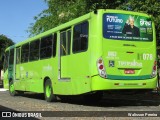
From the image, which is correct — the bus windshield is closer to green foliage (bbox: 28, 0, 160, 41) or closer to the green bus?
the green bus


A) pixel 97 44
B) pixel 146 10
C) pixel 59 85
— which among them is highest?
pixel 146 10

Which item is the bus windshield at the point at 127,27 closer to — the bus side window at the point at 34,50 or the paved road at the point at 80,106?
the paved road at the point at 80,106

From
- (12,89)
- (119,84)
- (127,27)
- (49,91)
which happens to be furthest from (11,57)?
(119,84)

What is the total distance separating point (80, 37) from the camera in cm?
1570

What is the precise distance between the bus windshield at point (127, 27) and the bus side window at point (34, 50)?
19.0ft

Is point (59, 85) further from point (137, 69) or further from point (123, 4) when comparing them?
point (123, 4)

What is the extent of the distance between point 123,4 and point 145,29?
5638 mm

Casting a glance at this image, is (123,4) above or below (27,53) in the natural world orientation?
above

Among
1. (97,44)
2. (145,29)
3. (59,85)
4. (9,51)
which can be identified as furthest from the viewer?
(9,51)

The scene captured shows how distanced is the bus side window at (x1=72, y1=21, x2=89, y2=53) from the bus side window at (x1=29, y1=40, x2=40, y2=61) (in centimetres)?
448

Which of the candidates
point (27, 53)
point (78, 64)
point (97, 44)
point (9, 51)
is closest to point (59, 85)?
point (78, 64)

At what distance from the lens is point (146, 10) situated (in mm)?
20000

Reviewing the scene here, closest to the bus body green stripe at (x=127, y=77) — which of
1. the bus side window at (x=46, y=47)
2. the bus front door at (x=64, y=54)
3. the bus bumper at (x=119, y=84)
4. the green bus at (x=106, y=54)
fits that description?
the green bus at (x=106, y=54)

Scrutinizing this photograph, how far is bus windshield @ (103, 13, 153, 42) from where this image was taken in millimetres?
15195
